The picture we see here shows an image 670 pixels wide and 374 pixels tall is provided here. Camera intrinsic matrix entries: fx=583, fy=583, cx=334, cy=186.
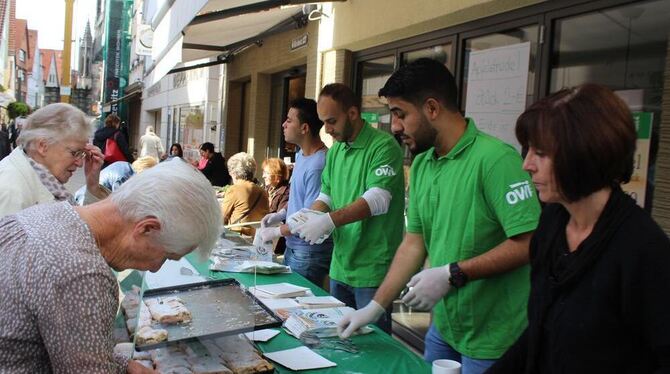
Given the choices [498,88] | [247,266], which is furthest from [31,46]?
[247,266]

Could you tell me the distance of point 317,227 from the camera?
278 cm

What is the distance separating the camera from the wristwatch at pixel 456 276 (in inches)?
74.6

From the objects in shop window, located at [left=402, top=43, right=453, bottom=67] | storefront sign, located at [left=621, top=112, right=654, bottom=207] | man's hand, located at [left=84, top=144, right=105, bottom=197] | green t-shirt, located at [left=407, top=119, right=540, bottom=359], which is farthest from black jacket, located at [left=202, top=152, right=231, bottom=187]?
green t-shirt, located at [left=407, top=119, right=540, bottom=359]

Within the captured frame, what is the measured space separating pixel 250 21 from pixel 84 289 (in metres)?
6.21

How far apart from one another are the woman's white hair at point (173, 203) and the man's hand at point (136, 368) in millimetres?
440

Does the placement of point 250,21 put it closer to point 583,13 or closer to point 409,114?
point 583,13

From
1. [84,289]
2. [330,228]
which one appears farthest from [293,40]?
[84,289]

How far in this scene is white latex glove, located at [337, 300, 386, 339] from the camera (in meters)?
2.13

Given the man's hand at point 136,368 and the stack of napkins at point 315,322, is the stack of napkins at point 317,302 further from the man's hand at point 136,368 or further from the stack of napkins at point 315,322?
the man's hand at point 136,368

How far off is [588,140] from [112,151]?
29.1ft

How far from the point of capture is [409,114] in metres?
2.19

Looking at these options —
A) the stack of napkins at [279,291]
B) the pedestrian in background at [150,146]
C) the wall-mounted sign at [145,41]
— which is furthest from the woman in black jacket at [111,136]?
the stack of napkins at [279,291]

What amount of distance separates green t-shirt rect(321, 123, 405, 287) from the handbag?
7006 millimetres

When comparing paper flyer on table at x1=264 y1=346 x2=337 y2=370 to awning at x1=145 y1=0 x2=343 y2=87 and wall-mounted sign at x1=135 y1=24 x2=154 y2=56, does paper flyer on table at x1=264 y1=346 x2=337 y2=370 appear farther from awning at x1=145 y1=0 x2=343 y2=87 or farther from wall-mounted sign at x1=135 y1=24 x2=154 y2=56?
wall-mounted sign at x1=135 y1=24 x2=154 y2=56
